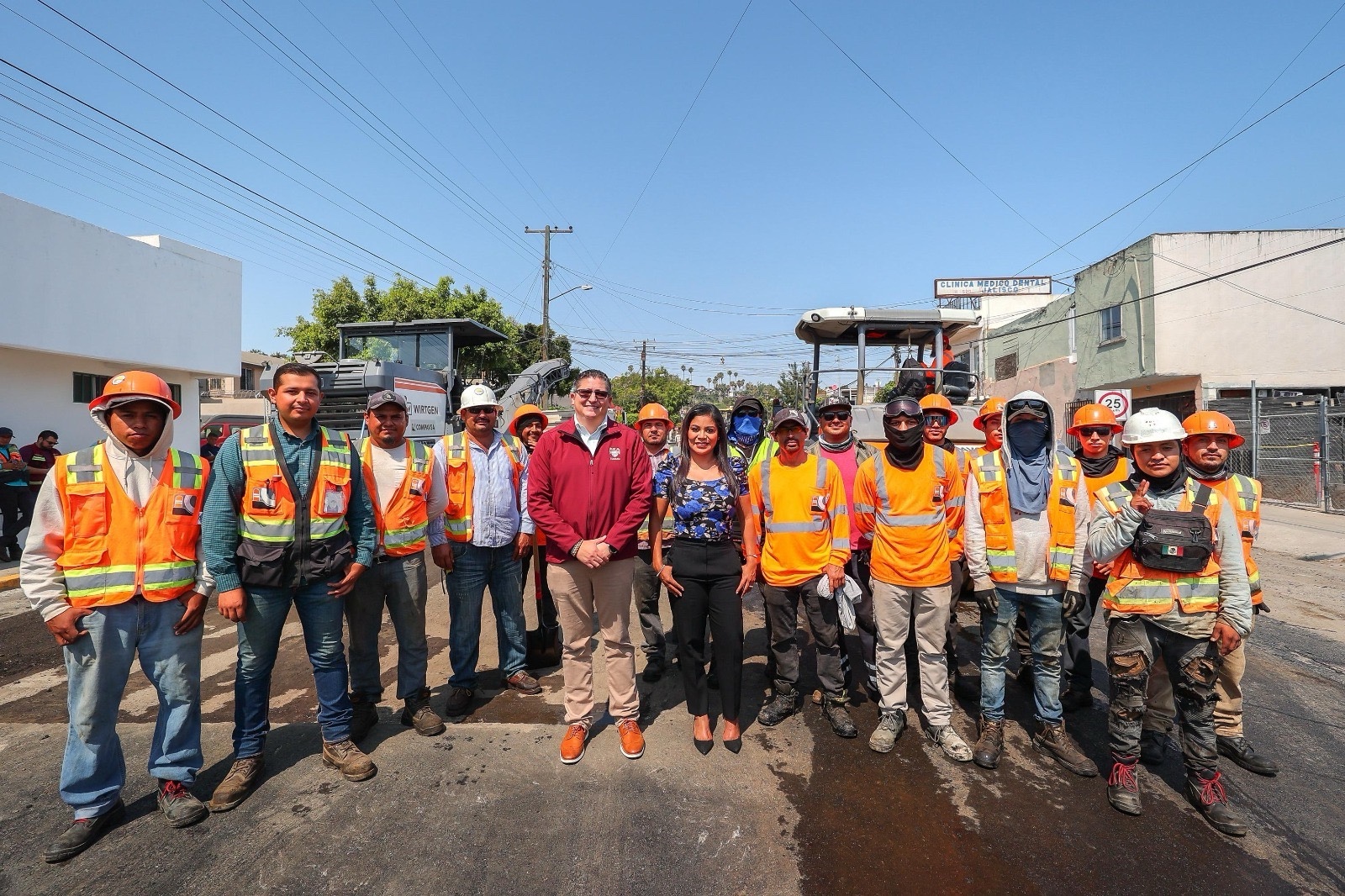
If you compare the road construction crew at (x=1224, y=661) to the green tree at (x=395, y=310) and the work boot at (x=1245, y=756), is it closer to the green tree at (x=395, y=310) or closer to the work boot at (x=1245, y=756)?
the work boot at (x=1245, y=756)

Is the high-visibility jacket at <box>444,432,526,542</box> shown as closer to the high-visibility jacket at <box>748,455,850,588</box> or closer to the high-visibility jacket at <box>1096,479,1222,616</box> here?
the high-visibility jacket at <box>748,455,850,588</box>

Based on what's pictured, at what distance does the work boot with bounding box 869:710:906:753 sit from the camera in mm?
3527

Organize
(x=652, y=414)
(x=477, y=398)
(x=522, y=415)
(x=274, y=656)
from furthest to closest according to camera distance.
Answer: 1. (x=522, y=415)
2. (x=652, y=414)
3. (x=477, y=398)
4. (x=274, y=656)

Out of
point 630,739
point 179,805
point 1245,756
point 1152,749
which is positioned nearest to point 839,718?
point 630,739

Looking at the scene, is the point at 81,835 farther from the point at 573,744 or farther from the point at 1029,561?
the point at 1029,561

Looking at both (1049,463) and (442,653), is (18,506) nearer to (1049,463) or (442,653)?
(442,653)

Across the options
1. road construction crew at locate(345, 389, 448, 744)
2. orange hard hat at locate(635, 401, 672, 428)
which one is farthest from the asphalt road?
orange hard hat at locate(635, 401, 672, 428)

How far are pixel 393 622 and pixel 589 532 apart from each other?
1275 millimetres

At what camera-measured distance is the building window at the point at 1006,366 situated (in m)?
27.3

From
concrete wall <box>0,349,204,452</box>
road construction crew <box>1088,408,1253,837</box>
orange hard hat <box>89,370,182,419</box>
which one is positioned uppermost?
concrete wall <box>0,349,204,452</box>

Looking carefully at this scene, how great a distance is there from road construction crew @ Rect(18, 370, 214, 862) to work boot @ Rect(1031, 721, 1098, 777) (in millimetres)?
4185

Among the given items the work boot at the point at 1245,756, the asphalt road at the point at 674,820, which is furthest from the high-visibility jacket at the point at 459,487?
the work boot at the point at 1245,756

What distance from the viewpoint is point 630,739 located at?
11.3 feet

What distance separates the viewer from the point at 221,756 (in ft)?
11.0
